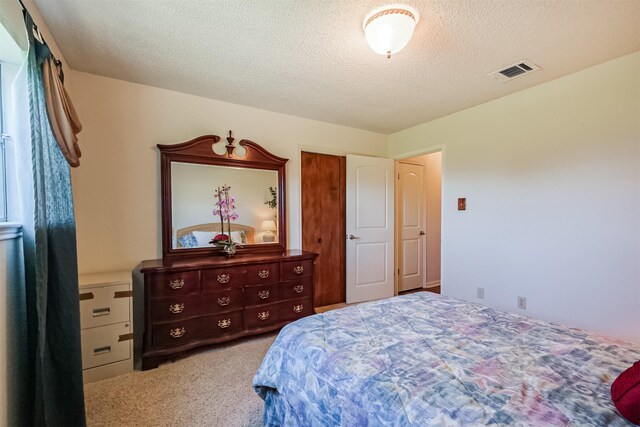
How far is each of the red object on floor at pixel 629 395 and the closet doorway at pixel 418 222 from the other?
3400 mm

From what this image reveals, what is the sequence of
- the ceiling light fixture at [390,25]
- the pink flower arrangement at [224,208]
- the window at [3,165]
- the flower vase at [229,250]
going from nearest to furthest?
the window at [3,165]
the ceiling light fixture at [390,25]
the flower vase at [229,250]
the pink flower arrangement at [224,208]

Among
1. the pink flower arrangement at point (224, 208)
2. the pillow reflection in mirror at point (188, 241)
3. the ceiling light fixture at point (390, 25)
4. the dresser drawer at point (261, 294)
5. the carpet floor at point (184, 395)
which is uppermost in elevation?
the ceiling light fixture at point (390, 25)

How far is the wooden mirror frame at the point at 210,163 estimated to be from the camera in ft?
8.73

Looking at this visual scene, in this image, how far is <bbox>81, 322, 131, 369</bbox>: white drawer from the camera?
202cm

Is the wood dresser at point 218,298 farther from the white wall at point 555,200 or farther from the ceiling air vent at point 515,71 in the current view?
the ceiling air vent at point 515,71

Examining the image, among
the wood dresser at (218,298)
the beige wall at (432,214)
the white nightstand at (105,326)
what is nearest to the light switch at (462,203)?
the beige wall at (432,214)

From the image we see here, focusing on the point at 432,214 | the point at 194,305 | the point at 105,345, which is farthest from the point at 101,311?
the point at 432,214

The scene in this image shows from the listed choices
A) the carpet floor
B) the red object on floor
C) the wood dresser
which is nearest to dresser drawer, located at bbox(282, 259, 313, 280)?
the wood dresser

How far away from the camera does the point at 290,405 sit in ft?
4.11

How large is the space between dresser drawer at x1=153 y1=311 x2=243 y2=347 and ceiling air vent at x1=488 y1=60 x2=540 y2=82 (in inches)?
122

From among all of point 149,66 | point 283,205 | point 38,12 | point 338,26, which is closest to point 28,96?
point 38,12

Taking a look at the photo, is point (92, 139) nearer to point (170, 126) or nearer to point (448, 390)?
point (170, 126)

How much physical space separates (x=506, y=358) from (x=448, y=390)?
39 centimetres

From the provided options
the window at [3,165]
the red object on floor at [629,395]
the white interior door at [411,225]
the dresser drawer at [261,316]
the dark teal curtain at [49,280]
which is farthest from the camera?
the white interior door at [411,225]
